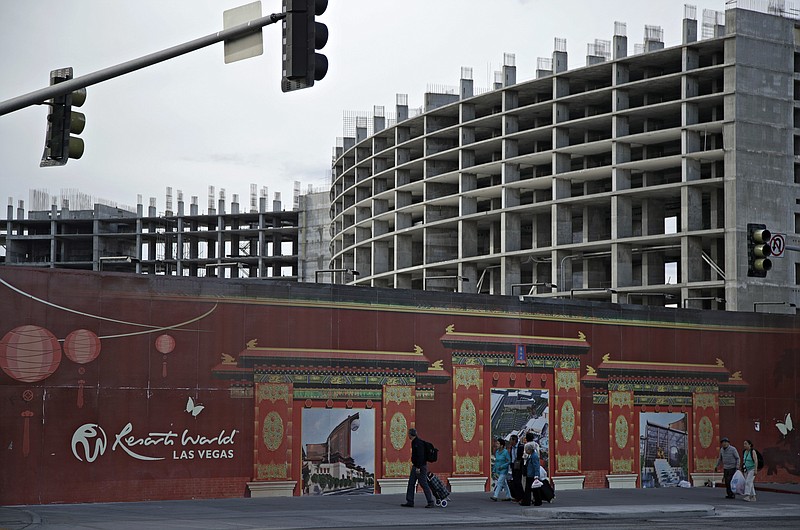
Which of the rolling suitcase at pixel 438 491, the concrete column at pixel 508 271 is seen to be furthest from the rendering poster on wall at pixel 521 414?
the concrete column at pixel 508 271

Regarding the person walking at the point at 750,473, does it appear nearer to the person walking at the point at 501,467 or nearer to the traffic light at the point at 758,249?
the person walking at the point at 501,467

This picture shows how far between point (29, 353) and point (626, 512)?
1353 cm

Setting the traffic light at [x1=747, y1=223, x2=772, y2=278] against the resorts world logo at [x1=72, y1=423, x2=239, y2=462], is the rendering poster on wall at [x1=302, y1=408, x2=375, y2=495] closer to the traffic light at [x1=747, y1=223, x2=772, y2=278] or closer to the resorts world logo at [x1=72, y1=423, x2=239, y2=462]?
the resorts world logo at [x1=72, y1=423, x2=239, y2=462]

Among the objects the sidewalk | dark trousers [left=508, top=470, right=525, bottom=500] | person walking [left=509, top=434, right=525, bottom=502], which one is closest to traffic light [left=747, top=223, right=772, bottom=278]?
the sidewalk

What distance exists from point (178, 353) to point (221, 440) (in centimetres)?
232

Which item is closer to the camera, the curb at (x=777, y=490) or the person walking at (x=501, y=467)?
the person walking at (x=501, y=467)

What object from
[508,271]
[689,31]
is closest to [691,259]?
[689,31]

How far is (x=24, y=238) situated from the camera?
11950 cm

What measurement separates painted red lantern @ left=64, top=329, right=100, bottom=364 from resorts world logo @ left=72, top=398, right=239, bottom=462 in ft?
4.83

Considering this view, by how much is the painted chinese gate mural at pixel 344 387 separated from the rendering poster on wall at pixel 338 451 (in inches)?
1.5

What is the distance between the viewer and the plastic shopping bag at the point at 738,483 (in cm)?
2934

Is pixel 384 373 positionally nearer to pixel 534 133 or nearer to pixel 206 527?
pixel 206 527

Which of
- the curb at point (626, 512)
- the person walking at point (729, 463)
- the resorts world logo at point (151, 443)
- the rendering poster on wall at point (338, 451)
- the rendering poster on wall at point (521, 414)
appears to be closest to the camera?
the curb at point (626, 512)

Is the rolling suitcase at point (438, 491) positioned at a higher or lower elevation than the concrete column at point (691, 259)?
lower
